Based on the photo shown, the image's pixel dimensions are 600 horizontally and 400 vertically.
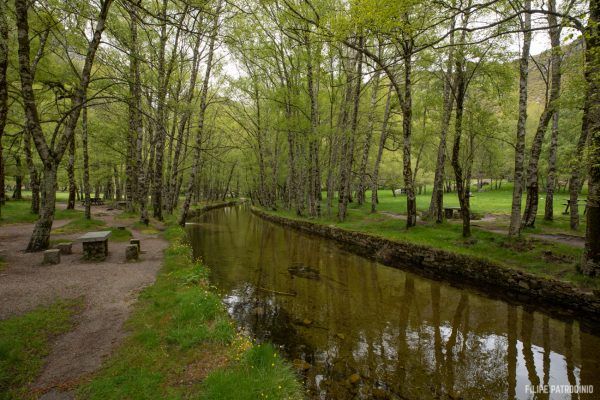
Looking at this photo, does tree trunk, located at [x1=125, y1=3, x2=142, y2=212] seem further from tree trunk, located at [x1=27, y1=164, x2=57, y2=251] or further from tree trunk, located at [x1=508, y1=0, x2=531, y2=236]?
tree trunk, located at [x1=508, y1=0, x2=531, y2=236]

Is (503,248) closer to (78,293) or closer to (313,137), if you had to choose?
(313,137)

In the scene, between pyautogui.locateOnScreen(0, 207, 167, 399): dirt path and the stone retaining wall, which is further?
the stone retaining wall

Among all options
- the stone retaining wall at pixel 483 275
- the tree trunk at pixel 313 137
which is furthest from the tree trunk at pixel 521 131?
the tree trunk at pixel 313 137

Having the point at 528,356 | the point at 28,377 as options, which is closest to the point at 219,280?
the point at 28,377

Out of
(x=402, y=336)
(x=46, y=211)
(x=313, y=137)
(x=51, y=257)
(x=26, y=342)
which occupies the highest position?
(x=313, y=137)

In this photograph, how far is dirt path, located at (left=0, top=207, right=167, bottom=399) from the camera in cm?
467

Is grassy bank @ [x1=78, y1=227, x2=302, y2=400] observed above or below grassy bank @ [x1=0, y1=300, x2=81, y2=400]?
below

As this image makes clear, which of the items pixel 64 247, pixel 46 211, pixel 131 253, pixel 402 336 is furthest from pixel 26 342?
pixel 402 336

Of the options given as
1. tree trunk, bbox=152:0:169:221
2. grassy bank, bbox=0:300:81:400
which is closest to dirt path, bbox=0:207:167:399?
grassy bank, bbox=0:300:81:400

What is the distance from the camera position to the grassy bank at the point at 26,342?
4.14 m

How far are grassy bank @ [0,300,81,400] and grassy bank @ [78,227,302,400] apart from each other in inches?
38.7

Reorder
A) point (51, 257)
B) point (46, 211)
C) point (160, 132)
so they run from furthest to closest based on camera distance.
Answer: point (160, 132) < point (46, 211) < point (51, 257)

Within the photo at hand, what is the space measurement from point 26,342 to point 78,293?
252 cm

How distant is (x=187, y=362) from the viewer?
4848mm
